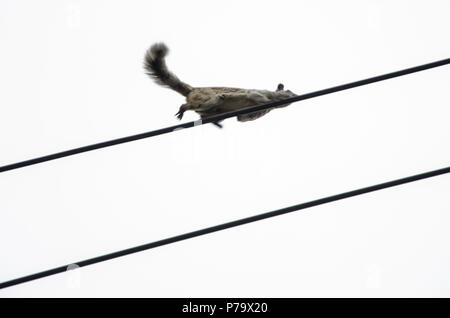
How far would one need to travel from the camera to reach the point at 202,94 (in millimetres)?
7566

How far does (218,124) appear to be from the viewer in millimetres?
7426

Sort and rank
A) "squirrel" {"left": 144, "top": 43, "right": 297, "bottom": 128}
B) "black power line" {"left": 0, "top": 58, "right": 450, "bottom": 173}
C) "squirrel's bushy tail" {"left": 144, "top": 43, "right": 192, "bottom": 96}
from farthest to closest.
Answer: "squirrel's bushy tail" {"left": 144, "top": 43, "right": 192, "bottom": 96}, "squirrel" {"left": 144, "top": 43, "right": 297, "bottom": 128}, "black power line" {"left": 0, "top": 58, "right": 450, "bottom": 173}

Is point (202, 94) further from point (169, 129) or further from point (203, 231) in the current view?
point (203, 231)

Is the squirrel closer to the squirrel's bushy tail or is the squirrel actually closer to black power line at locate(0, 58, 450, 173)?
the squirrel's bushy tail

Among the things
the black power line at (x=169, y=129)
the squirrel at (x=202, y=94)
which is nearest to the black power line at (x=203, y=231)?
the black power line at (x=169, y=129)

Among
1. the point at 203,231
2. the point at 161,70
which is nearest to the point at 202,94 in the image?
the point at 161,70

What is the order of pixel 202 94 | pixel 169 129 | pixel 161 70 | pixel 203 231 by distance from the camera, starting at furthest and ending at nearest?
pixel 161 70 < pixel 202 94 < pixel 169 129 < pixel 203 231

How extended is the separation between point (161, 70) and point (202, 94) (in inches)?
22.0

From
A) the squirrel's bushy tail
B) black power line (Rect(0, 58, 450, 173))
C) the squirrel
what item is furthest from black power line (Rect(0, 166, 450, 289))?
the squirrel's bushy tail

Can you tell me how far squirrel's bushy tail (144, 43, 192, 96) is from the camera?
24.9 ft

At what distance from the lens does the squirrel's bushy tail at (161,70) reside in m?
7.60

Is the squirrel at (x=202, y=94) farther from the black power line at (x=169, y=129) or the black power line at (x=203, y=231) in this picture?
the black power line at (x=203, y=231)

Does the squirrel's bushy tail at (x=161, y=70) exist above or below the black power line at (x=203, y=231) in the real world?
above
